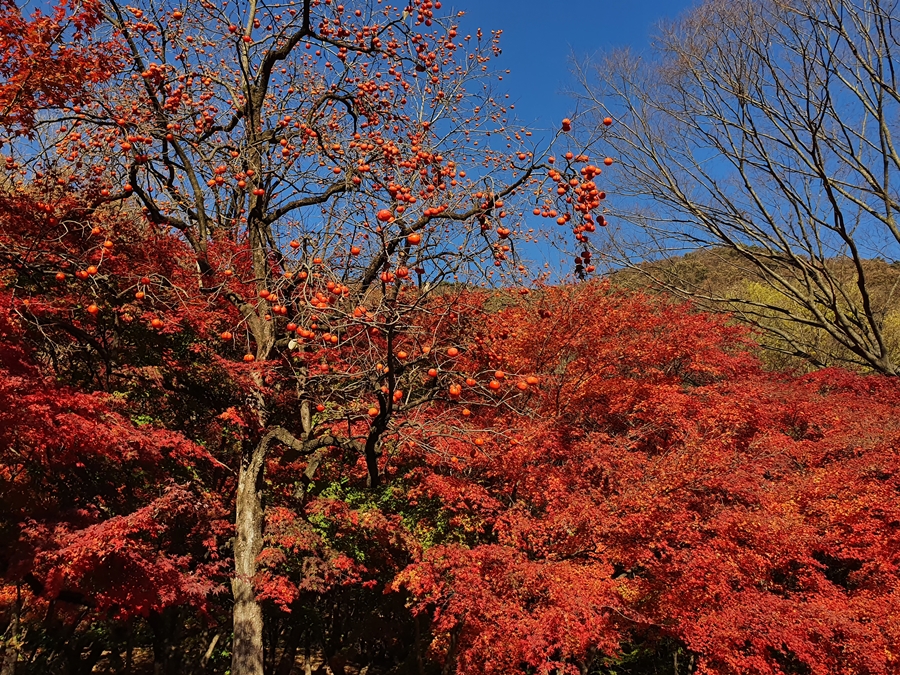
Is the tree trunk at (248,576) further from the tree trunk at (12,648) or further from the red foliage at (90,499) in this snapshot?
the tree trunk at (12,648)

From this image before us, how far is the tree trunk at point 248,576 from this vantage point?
5.66 m

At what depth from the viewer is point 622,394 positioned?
37.4 feet

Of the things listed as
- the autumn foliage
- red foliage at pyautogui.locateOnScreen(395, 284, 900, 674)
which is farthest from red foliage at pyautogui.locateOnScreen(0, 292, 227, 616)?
red foliage at pyautogui.locateOnScreen(395, 284, 900, 674)

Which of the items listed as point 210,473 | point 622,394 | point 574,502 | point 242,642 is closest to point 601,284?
point 622,394

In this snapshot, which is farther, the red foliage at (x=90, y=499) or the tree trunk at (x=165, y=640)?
the tree trunk at (x=165, y=640)

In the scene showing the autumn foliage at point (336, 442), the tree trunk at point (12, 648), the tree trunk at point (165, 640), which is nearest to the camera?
the autumn foliage at point (336, 442)

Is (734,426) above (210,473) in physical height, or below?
below

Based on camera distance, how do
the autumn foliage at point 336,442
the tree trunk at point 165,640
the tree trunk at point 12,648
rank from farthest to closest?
1. the tree trunk at point 165,640
2. the tree trunk at point 12,648
3. the autumn foliage at point 336,442

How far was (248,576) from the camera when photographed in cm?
574

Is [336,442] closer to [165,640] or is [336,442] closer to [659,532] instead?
[659,532]

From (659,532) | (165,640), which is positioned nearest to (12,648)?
(165,640)

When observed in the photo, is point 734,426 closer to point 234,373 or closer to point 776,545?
point 776,545

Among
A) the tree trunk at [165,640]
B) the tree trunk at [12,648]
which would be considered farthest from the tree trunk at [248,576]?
the tree trunk at [12,648]

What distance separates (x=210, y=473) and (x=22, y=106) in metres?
6.54
